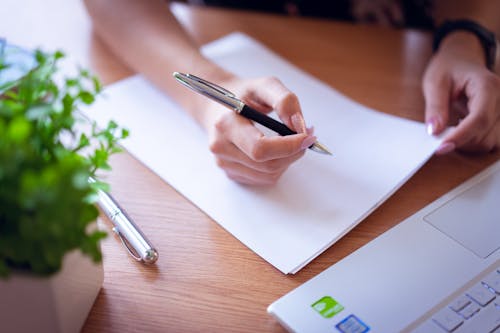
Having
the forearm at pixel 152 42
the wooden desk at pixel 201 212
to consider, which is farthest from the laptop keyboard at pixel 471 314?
the forearm at pixel 152 42

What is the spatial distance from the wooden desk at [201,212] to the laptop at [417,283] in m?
0.02

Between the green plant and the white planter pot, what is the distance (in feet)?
0.07

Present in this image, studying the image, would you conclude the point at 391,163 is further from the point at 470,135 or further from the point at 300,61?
the point at 300,61

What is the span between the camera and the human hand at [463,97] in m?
0.69

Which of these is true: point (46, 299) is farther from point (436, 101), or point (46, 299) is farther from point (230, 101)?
point (436, 101)

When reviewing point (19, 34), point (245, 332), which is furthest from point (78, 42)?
point (245, 332)

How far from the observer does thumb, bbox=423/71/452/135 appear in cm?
71

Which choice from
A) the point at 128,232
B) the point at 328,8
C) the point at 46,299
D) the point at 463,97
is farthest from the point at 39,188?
the point at 328,8

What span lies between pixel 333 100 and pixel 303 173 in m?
0.16

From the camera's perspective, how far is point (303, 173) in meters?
0.67

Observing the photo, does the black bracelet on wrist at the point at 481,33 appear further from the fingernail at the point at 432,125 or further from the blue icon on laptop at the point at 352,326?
the blue icon on laptop at the point at 352,326

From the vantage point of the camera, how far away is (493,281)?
542 mm

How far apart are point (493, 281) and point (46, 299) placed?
41 cm

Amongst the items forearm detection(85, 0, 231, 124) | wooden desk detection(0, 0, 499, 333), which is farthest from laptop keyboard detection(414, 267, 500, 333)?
forearm detection(85, 0, 231, 124)
